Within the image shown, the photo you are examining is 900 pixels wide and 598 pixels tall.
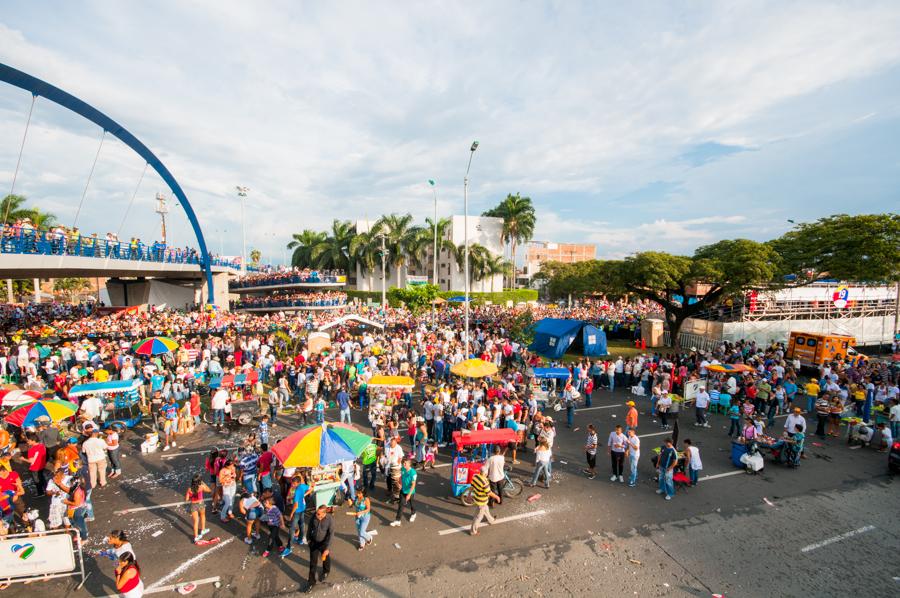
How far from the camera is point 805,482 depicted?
9977 millimetres

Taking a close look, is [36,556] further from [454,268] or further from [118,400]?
[454,268]

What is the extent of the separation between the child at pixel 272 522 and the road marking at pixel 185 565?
3.01 ft

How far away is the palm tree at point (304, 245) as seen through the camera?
2331 inches

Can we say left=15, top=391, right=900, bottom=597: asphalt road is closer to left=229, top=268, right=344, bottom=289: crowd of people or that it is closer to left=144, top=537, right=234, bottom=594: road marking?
left=144, top=537, right=234, bottom=594: road marking

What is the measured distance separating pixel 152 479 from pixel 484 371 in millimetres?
9735

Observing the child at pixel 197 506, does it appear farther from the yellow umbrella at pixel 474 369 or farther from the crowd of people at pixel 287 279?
the crowd of people at pixel 287 279

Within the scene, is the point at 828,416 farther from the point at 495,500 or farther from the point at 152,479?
the point at 152,479

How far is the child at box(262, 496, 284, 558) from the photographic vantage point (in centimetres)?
721

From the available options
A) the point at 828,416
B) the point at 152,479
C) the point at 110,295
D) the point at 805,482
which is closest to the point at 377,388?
the point at 152,479

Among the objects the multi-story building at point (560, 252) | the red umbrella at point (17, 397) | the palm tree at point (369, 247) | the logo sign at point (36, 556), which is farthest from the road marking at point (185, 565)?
the multi-story building at point (560, 252)

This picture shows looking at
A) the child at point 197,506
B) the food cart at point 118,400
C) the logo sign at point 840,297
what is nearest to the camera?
the child at point 197,506

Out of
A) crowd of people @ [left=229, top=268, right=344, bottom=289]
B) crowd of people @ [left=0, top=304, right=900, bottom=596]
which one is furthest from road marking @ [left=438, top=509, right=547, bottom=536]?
crowd of people @ [left=229, top=268, right=344, bottom=289]

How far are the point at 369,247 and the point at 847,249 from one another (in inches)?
1688

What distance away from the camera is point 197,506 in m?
7.53
